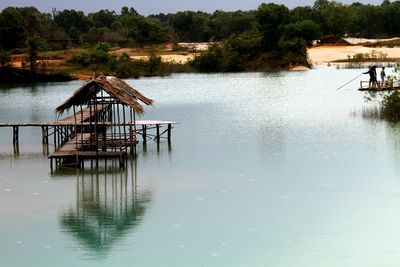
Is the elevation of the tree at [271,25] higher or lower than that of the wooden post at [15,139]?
higher

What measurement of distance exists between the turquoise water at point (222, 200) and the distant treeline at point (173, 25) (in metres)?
58.5

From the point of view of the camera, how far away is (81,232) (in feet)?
54.4

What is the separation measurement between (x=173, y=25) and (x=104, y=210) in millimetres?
108014

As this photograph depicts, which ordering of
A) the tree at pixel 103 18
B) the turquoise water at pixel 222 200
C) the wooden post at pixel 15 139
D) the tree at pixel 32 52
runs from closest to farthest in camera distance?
1. the turquoise water at pixel 222 200
2. the wooden post at pixel 15 139
3. the tree at pixel 32 52
4. the tree at pixel 103 18

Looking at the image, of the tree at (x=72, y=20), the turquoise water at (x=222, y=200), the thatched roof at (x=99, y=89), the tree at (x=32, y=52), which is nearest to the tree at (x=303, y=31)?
the tree at (x=32, y=52)

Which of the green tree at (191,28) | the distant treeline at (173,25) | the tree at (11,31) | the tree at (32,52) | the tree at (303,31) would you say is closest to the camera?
the tree at (32,52)

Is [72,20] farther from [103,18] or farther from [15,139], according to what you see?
[15,139]

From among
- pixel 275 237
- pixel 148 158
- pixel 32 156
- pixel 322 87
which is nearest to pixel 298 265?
pixel 275 237

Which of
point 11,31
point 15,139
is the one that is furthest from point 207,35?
point 15,139

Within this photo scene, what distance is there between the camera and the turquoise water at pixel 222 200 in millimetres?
15070

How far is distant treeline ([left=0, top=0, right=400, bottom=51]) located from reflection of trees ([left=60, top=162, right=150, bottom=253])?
215ft

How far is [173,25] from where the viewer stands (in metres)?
125

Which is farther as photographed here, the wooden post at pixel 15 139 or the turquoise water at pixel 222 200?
the wooden post at pixel 15 139

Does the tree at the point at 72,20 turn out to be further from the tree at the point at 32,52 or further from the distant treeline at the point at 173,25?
the tree at the point at 32,52
